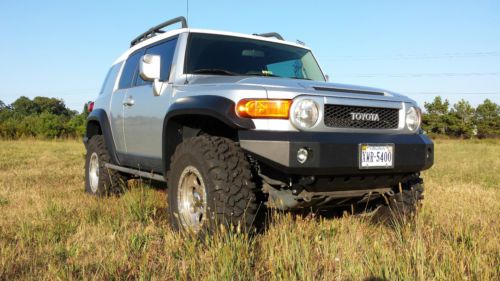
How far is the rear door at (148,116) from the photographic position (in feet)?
14.3

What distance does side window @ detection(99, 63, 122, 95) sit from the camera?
19.8ft

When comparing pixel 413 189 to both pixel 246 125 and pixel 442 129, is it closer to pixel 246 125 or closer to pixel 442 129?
pixel 246 125

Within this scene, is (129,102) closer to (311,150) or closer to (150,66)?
(150,66)

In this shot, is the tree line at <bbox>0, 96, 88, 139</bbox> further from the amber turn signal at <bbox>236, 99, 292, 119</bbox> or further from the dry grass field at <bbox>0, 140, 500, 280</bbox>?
the amber turn signal at <bbox>236, 99, 292, 119</bbox>

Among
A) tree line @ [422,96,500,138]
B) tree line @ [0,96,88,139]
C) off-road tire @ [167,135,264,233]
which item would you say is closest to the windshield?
off-road tire @ [167,135,264,233]

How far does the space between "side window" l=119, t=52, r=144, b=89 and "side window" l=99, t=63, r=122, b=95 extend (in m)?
0.27

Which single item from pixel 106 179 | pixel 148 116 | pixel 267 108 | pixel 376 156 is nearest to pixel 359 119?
pixel 376 156

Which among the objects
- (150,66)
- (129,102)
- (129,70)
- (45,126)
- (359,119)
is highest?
(129,70)

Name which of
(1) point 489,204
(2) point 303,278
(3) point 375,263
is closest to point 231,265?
(2) point 303,278

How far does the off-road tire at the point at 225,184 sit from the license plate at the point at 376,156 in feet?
2.69

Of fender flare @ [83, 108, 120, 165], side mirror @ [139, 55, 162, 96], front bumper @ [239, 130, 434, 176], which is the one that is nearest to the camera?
front bumper @ [239, 130, 434, 176]

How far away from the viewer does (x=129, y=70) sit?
566cm

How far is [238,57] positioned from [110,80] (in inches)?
100

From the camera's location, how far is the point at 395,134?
11.8 ft
